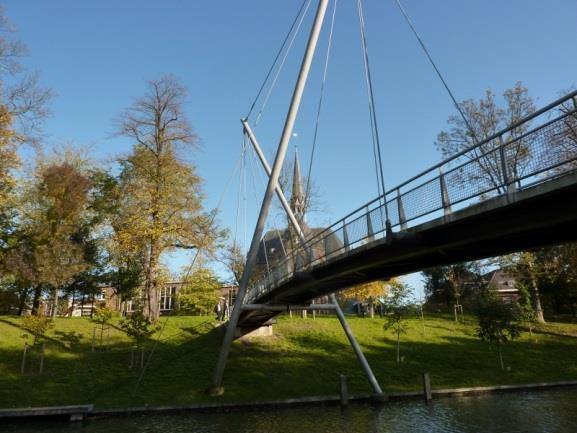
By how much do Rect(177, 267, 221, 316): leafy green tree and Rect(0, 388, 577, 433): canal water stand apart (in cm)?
3040

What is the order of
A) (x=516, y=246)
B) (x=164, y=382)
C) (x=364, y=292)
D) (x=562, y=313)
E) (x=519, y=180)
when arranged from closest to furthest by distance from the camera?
(x=519, y=180) < (x=516, y=246) < (x=164, y=382) < (x=364, y=292) < (x=562, y=313)

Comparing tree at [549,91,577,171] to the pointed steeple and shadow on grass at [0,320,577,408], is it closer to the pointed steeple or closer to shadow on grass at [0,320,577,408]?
shadow on grass at [0,320,577,408]

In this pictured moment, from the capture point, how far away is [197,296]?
167 feet

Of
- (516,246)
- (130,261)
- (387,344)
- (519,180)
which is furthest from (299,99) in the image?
(130,261)

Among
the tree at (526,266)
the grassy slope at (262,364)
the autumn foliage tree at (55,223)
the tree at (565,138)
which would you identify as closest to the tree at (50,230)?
the autumn foliage tree at (55,223)

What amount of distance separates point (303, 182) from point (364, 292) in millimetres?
13429

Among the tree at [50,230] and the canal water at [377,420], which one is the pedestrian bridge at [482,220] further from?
the tree at [50,230]

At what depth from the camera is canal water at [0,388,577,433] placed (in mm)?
16906

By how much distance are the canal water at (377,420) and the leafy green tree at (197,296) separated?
1197 inches

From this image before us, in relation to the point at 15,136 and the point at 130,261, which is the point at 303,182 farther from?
the point at 15,136

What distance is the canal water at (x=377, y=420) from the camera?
55.5ft

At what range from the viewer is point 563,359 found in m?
32.1

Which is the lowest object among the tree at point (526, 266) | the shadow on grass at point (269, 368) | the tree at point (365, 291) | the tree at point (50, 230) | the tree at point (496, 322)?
the shadow on grass at point (269, 368)

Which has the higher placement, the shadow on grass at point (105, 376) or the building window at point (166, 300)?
the building window at point (166, 300)
